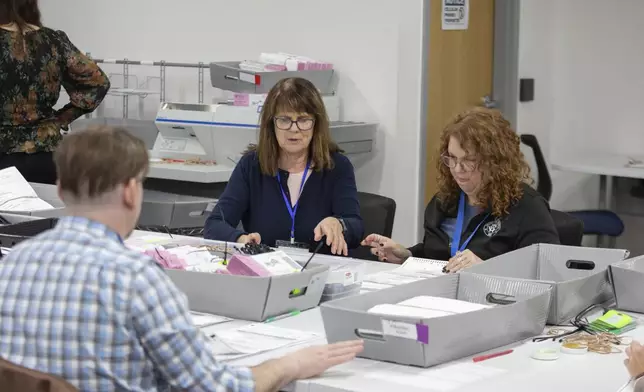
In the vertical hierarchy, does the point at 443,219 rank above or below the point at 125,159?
below

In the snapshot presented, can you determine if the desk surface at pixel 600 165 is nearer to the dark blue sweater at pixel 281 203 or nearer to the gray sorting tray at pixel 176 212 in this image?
the gray sorting tray at pixel 176 212

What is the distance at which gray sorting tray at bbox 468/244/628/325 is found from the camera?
7.79 ft

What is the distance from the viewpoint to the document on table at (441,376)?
74.7 inches

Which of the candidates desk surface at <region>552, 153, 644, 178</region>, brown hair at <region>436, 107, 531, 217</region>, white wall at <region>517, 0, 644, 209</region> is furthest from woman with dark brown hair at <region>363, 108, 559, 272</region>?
white wall at <region>517, 0, 644, 209</region>

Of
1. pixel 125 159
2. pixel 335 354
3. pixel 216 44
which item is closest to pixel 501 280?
pixel 335 354

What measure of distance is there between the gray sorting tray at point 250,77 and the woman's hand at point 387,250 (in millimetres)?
1763

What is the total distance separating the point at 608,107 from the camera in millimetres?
6035

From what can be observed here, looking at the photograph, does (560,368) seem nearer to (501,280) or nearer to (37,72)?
(501,280)

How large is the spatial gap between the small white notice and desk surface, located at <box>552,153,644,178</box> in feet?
3.18

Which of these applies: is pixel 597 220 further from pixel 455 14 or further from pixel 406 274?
pixel 406 274

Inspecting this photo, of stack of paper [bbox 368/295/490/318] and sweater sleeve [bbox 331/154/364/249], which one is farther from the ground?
sweater sleeve [bbox 331/154/364/249]

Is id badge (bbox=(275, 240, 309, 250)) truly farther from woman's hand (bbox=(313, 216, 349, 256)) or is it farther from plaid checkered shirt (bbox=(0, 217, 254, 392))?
plaid checkered shirt (bbox=(0, 217, 254, 392))

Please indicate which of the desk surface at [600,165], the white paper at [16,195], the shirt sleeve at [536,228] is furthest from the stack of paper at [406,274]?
the desk surface at [600,165]

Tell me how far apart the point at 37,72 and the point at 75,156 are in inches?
94.4
